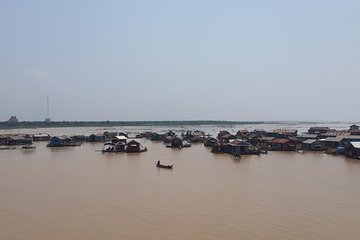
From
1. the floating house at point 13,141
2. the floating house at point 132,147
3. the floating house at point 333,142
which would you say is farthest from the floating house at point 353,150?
the floating house at point 13,141

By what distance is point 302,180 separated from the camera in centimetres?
1766

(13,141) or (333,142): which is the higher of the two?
(13,141)

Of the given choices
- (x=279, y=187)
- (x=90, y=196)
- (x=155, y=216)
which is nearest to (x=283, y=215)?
(x=155, y=216)

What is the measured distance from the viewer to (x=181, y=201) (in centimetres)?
1357

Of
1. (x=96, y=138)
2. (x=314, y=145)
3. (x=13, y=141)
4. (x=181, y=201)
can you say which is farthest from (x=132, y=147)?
(x=181, y=201)

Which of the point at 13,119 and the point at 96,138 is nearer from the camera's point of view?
the point at 96,138

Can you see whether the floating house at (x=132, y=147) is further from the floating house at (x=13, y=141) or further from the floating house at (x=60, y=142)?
the floating house at (x=13, y=141)

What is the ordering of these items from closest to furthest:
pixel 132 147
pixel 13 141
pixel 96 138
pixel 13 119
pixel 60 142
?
1. pixel 132 147
2. pixel 60 142
3. pixel 13 141
4. pixel 96 138
5. pixel 13 119

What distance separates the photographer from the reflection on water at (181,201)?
1046 cm

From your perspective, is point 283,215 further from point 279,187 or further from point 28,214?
point 28,214

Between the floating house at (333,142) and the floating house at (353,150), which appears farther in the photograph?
the floating house at (333,142)

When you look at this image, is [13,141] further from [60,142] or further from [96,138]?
[96,138]

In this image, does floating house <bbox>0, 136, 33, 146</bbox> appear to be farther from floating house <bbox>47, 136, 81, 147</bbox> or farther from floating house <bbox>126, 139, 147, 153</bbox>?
floating house <bbox>126, 139, 147, 153</bbox>

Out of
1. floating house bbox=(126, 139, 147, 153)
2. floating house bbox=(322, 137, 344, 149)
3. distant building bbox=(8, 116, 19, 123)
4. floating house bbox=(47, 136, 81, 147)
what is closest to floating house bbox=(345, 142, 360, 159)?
floating house bbox=(322, 137, 344, 149)
